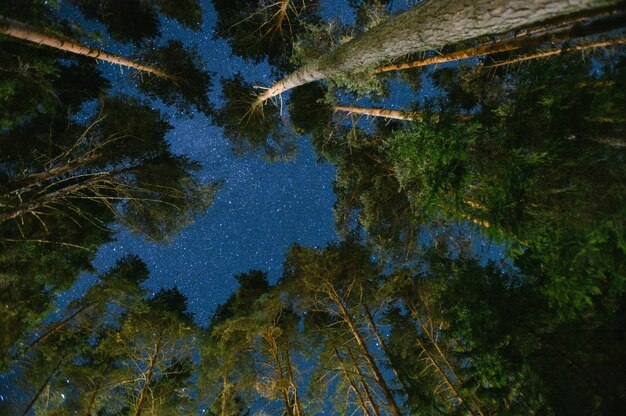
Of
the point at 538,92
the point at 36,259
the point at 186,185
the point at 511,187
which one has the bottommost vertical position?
the point at 511,187

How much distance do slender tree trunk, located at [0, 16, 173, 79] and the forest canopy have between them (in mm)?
70

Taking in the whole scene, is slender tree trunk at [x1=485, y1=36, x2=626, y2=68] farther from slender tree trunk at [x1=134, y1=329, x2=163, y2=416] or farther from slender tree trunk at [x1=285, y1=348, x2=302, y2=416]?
slender tree trunk at [x1=134, y1=329, x2=163, y2=416]

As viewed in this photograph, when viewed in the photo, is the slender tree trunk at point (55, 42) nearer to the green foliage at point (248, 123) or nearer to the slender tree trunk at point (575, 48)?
the green foliage at point (248, 123)

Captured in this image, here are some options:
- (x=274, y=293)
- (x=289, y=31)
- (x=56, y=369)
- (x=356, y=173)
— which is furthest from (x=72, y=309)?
(x=289, y=31)

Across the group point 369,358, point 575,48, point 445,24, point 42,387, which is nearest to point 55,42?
point 445,24

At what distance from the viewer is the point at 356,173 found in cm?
1365

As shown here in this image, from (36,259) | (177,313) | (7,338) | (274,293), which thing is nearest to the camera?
(7,338)

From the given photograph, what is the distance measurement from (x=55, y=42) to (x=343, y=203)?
34.6 feet

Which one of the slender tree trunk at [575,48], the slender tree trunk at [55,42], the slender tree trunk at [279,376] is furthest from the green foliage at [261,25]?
the slender tree trunk at [279,376]

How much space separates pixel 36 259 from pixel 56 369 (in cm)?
410

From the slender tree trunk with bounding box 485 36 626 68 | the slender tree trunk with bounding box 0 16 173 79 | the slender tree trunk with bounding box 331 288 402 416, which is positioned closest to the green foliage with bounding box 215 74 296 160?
the slender tree trunk with bounding box 0 16 173 79

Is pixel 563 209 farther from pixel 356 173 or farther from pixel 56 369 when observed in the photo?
pixel 56 369

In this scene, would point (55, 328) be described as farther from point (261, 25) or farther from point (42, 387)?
point (261, 25)

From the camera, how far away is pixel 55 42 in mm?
7348
